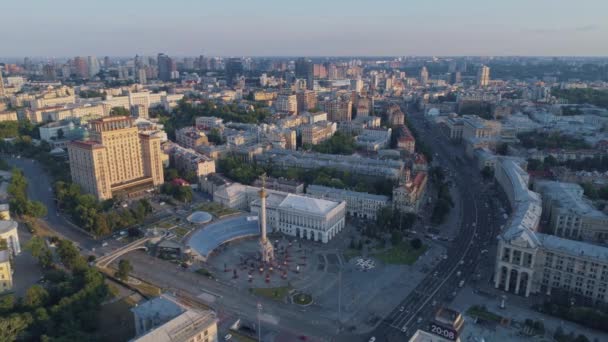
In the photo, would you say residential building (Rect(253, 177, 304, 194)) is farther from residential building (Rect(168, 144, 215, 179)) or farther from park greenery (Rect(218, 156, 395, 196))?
residential building (Rect(168, 144, 215, 179))

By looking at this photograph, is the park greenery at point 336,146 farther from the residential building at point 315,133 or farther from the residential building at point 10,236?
the residential building at point 10,236

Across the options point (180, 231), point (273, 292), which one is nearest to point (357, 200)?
point (273, 292)

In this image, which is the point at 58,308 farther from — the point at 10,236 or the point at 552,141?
the point at 552,141

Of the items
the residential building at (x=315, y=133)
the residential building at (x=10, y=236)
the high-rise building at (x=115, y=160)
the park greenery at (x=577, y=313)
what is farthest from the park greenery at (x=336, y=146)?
the residential building at (x=10, y=236)

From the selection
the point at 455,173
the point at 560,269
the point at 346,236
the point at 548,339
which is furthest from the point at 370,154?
the point at 548,339

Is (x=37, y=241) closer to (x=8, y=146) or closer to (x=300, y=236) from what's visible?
(x=300, y=236)

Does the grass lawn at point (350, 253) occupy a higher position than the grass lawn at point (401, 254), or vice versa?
the grass lawn at point (401, 254)
